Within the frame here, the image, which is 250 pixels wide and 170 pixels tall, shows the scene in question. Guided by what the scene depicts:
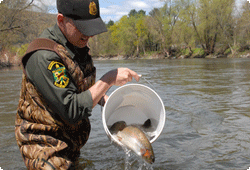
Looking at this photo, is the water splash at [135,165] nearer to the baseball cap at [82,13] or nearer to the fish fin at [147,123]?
the fish fin at [147,123]

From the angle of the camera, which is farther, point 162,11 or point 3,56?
point 162,11

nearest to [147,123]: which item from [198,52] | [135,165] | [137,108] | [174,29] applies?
[137,108]

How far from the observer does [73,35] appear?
5.71ft

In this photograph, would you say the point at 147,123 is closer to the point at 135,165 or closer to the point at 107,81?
the point at 135,165

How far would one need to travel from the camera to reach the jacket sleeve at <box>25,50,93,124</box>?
1.55 meters

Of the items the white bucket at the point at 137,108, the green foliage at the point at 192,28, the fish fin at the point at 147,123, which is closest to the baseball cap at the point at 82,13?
the white bucket at the point at 137,108

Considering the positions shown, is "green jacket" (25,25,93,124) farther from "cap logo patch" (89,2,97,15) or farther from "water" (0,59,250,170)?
"water" (0,59,250,170)

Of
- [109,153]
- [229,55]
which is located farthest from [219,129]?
[229,55]

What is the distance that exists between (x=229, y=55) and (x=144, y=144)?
34506mm

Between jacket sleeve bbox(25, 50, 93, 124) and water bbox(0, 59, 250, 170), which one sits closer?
jacket sleeve bbox(25, 50, 93, 124)

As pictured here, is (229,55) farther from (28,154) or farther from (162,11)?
(28,154)

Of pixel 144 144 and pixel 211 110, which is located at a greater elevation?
pixel 144 144

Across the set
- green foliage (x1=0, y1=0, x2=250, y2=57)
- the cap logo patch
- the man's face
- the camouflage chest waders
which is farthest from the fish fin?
green foliage (x1=0, y1=0, x2=250, y2=57)

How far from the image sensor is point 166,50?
44.2 m
